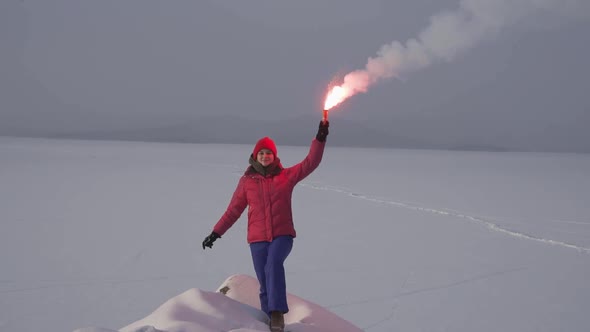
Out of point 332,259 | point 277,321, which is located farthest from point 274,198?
point 332,259

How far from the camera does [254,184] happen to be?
4188mm

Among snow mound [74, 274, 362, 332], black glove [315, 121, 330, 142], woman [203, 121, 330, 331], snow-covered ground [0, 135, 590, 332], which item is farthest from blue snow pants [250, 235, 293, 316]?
black glove [315, 121, 330, 142]

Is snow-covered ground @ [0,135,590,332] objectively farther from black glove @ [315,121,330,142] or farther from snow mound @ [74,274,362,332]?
black glove @ [315,121,330,142]

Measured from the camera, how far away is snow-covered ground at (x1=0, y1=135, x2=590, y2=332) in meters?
5.26

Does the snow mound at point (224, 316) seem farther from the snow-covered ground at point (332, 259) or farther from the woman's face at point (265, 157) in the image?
the woman's face at point (265, 157)

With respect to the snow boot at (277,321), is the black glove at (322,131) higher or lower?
higher

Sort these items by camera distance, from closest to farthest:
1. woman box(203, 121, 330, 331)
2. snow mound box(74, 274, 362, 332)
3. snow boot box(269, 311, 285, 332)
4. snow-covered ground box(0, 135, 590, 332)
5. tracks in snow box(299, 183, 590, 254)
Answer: snow mound box(74, 274, 362, 332) < snow boot box(269, 311, 285, 332) < woman box(203, 121, 330, 331) < snow-covered ground box(0, 135, 590, 332) < tracks in snow box(299, 183, 590, 254)

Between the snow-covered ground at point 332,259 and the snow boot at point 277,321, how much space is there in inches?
19.8

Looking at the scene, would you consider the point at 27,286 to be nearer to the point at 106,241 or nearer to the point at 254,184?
the point at 106,241

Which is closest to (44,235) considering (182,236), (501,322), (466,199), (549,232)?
(182,236)

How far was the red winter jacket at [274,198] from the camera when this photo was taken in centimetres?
407

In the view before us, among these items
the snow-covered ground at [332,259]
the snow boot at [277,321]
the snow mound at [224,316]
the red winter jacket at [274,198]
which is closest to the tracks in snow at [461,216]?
the snow-covered ground at [332,259]

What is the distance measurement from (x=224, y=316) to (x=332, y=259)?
151 inches

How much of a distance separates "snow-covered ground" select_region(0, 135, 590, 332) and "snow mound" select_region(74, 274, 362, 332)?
0.14 m
